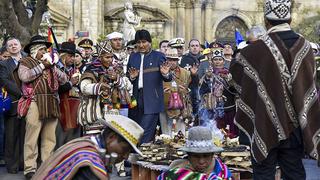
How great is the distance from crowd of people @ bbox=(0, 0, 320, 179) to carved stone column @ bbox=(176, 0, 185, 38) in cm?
2437

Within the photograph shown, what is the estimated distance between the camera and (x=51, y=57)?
10047mm

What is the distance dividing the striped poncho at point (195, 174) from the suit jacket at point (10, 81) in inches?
198

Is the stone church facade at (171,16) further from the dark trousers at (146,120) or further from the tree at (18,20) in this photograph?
the dark trousers at (146,120)

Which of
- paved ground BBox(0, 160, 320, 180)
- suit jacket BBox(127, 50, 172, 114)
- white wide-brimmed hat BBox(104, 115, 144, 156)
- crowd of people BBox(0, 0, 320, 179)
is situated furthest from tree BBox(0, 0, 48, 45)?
white wide-brimmed hat BBox(104, 115, 144, 156)

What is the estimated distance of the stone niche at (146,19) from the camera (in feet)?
122

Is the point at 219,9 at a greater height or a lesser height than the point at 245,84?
greater

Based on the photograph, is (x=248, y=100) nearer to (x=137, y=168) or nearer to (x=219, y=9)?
(x=137, y=168)

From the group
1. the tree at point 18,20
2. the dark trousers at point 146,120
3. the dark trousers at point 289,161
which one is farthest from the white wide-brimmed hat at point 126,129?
the tree at point 18,20

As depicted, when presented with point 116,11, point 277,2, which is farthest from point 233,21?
point 277,2

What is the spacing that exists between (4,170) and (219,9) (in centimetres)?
3200

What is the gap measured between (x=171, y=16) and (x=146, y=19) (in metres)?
2.61

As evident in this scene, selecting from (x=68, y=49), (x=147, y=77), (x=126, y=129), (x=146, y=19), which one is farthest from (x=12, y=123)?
(x=146, y=19)

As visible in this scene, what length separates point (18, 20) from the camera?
15789mm

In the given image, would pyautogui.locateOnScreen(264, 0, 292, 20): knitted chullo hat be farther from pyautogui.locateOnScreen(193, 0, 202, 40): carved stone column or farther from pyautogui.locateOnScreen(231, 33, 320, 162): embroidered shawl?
pyautogui.locateOnScreen(193, 0, 202, 40): carved stone column
